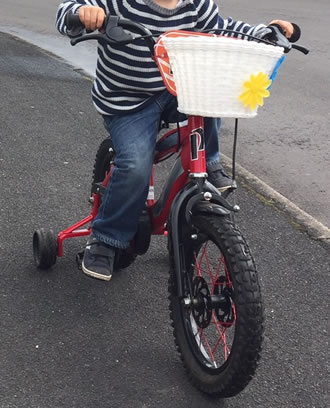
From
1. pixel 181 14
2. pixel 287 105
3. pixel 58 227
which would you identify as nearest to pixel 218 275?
pixel 181 14

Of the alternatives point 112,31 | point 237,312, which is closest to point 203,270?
point 237,312

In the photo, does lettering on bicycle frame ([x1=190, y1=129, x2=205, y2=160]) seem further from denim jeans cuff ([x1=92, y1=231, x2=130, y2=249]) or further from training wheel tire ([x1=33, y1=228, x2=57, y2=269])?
training wheel tire ([x1=33, y1=228, x2=57, y2=269])

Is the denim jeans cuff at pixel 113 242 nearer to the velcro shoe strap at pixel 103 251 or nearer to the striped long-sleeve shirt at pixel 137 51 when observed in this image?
the velcro shoe strap at pixel 103 251

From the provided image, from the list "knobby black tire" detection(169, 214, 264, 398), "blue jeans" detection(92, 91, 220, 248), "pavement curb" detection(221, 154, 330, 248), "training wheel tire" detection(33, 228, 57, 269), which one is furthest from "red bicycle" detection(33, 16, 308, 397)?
"pavement curb" detection(221, 154, 330, 248)

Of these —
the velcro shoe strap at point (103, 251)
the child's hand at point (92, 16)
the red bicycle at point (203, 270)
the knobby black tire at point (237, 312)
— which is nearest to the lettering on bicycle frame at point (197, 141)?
the red bicycle at point (203, 270)

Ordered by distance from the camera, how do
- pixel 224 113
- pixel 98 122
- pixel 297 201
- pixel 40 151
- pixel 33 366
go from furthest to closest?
pixel 98 122 < pixel 40 151 < pixel 297 201 < pixel 33 366 < pixel 224 113

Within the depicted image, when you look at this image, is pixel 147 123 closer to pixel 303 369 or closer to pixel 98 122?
pixel 303 369

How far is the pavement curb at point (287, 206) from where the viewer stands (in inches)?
190

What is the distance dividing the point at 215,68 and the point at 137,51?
78 cm

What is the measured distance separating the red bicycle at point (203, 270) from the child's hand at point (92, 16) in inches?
1.3

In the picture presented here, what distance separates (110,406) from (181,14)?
5.62 ft

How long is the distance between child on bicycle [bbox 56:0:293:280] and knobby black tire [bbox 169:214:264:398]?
0.47 m

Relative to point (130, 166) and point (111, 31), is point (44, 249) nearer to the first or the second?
point (130, 166)

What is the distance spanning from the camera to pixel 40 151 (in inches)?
240
